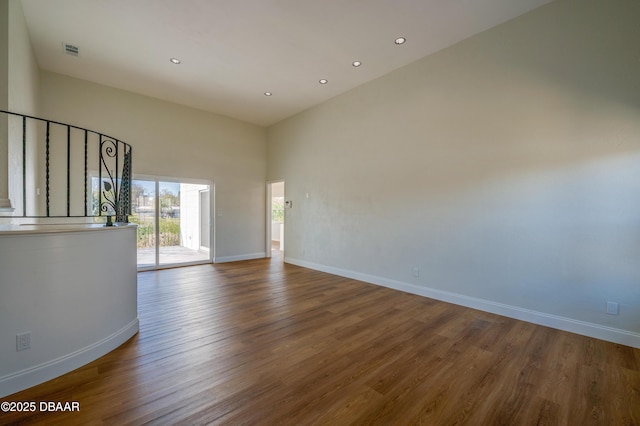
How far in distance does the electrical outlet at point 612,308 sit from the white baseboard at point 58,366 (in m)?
5.02

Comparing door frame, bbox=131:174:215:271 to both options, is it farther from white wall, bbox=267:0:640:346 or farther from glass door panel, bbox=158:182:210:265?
white wall, bbox=267:0:640:346

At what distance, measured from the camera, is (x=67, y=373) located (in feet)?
6.75

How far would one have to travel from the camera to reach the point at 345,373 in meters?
2.12

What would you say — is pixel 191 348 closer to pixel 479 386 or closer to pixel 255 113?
pixel 479 386

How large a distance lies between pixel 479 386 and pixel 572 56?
11.9ft

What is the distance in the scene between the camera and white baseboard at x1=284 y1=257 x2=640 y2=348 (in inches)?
105

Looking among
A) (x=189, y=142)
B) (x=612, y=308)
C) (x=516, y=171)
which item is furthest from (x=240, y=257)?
(x=612, y=308)

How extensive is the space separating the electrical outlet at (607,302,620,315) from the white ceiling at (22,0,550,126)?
3.50 m

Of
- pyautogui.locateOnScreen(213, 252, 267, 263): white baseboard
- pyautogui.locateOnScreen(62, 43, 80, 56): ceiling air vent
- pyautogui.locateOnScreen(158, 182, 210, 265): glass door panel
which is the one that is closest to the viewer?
pyautogui.locateOnScreen(62, 43, 80, 56): ceiling air vent

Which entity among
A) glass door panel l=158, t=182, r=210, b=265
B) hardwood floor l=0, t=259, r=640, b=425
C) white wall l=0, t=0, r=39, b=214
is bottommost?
hardwood floor l=0, t=259, r=640, b=425

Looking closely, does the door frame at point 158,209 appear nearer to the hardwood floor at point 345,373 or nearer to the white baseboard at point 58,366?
the hardwood floor at point 345,373

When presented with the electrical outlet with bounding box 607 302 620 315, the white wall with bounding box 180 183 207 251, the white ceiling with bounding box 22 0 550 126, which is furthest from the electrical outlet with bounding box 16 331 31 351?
the electrical outlet with bounding box 607 302 620 315

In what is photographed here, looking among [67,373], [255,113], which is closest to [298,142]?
[255,113]

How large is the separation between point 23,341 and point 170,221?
4.33m
